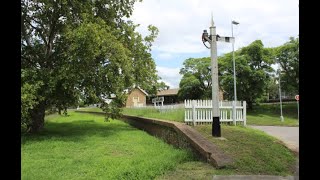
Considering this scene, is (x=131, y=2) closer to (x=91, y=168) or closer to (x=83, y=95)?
(x=83, y=95)

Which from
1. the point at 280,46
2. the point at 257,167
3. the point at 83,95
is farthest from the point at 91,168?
the point at 280,46

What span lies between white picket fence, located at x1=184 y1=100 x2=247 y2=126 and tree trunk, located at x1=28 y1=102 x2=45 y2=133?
24.2 ft

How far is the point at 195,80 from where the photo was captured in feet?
183

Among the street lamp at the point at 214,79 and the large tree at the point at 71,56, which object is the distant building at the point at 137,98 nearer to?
the large tree at the point at 71,56

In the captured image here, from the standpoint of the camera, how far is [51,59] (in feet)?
62.6

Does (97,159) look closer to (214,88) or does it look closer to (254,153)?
(254,153)

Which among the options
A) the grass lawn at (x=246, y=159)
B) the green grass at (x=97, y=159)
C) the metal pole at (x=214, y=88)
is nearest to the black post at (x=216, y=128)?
the metal pole at (x=214, y=88)

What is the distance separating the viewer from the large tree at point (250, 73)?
49000mm

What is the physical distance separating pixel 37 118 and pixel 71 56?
436 cm

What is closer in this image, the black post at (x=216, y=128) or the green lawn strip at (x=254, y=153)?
the green lawn strip at (x=254, y=153)

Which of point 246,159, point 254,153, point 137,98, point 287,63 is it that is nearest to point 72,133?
point 254,153

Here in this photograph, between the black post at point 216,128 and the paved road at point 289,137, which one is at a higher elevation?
the black post at point 216,128

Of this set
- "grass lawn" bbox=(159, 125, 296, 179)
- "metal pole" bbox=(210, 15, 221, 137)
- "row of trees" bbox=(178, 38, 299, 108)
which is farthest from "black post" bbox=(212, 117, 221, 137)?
"row of trees" bbox=(178, 38, 299, 108)
